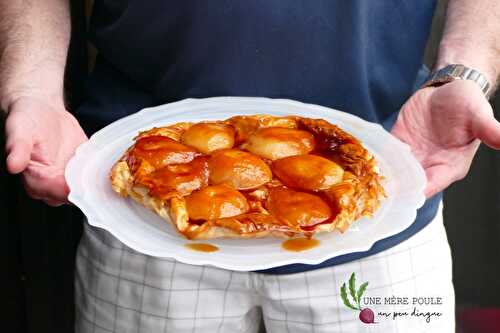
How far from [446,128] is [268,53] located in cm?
39

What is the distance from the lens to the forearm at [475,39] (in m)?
1.65

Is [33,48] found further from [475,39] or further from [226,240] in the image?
[475,39]

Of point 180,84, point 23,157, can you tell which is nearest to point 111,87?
point 180,84

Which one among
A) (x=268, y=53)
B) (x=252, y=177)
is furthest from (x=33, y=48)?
(x=252, y=177)

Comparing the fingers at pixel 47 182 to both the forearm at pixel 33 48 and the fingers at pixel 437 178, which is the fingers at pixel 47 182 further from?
the fingers at pixel 437 178

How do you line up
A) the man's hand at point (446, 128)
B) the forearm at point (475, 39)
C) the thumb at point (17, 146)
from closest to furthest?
the thumb at point (17, 146) → the man's hand at point (446, 128) → the forearm at point (475, 39)

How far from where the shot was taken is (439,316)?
1607mm

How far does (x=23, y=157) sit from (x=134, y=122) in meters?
0.28

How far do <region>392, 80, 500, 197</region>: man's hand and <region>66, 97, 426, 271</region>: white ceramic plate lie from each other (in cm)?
9

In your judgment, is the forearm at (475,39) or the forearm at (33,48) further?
the forearm at (475,39)

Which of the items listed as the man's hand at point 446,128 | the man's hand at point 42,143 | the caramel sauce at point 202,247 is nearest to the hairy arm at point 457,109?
the man's hand at point 446,128

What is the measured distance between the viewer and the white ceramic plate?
1.16 meters

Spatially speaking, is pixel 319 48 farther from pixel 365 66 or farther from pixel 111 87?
pixel 111 87

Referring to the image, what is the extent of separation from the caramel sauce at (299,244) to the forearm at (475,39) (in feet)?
2.19
